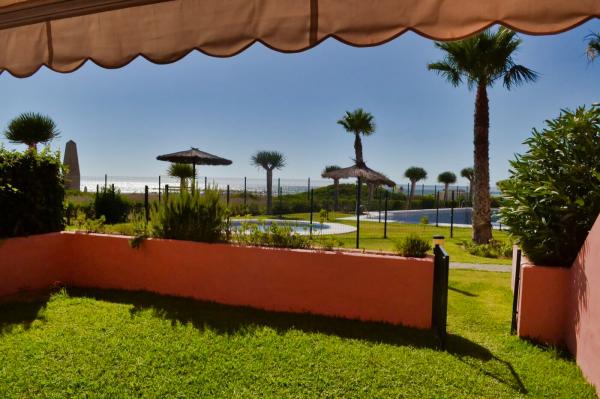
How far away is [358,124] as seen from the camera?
2842 centimetres

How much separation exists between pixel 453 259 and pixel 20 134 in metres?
21.4

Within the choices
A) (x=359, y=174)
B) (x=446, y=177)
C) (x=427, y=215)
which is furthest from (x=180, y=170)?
(x=446, y=177)

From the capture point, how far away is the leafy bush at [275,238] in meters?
4.41

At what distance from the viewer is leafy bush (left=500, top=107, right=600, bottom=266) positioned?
11.3 ft

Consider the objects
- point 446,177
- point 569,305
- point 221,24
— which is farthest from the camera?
point 446,177

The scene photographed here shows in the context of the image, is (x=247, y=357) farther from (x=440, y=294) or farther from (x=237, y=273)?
(x=440, y=294)

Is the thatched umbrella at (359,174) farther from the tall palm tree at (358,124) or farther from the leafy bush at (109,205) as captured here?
the tall palm tree at (358,124)

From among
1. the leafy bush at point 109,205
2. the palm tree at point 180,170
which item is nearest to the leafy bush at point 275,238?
the leafy bush at point 109,205

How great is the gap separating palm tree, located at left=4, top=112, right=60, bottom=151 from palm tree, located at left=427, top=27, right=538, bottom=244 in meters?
19.5

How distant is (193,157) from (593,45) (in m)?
13.0

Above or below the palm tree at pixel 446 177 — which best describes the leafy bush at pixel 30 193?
below

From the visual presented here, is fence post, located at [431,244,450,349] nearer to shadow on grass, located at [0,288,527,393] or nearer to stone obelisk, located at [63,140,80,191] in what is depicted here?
shadow on grass, located at [0,288,527,393]

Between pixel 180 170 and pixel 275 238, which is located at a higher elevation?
pixel 180 170

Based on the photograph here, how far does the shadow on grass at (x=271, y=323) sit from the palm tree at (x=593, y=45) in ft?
37.4
